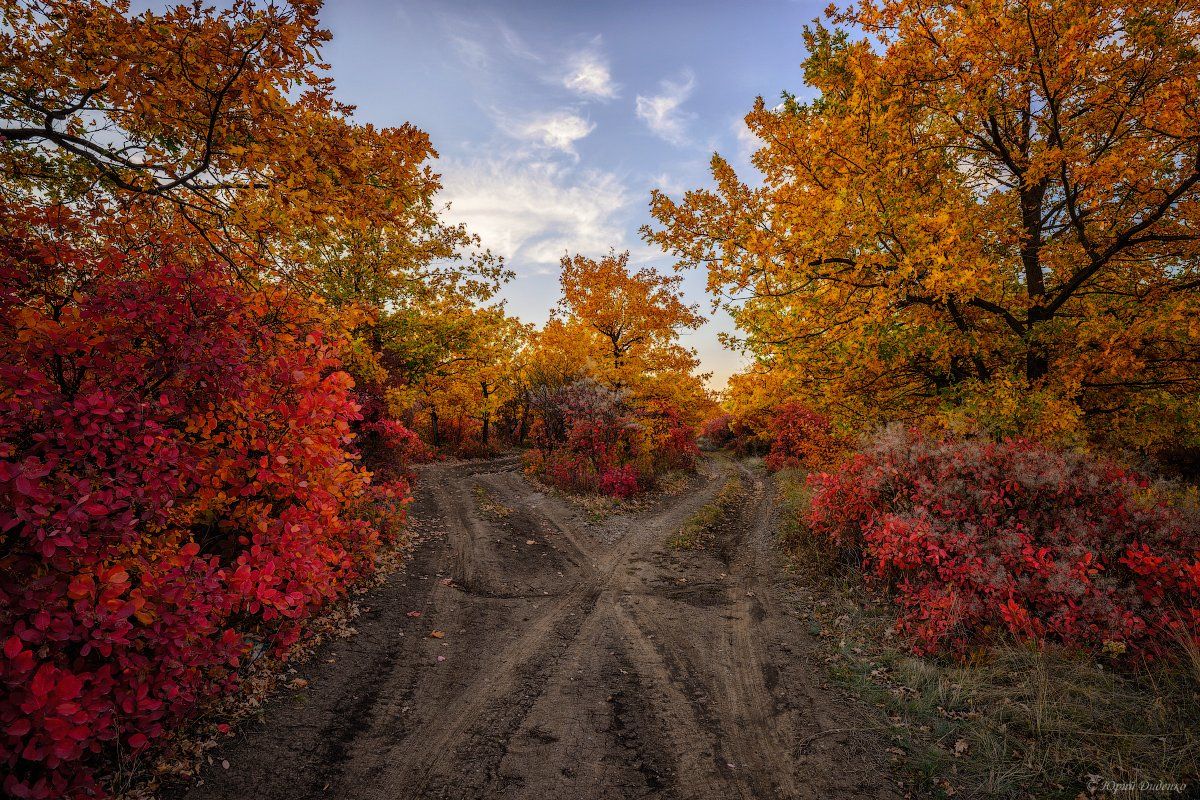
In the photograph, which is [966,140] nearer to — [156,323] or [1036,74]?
[1036,74]

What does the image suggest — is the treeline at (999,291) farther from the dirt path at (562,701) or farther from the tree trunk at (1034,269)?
the dirt path at (562,701)

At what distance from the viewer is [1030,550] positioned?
19.7 ft

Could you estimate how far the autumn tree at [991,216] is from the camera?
22.6 feet

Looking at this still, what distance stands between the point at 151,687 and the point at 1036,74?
1336 cm

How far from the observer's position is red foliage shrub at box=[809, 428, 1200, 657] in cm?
543

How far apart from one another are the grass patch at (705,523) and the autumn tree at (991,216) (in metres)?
5.03

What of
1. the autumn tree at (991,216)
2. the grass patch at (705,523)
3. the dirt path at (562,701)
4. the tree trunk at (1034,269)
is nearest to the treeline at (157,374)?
the dirt path at (562,701)

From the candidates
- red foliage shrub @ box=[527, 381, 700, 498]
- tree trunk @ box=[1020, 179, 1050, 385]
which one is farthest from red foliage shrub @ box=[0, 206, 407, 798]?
tree trunk @ box=[1020, 179, 1050, 385]

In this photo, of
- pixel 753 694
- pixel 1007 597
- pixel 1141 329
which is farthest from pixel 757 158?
pixel 753 694

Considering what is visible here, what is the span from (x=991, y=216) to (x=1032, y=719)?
9.63 m

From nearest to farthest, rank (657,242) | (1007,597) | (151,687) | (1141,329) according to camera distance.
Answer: (151,687) < (1007,597) < (1141,329) < (657,242)

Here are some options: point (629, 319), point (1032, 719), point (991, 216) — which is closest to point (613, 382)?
point (629, 319)

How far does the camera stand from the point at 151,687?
367cm

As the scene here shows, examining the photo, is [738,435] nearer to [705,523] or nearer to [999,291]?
[705,523]
